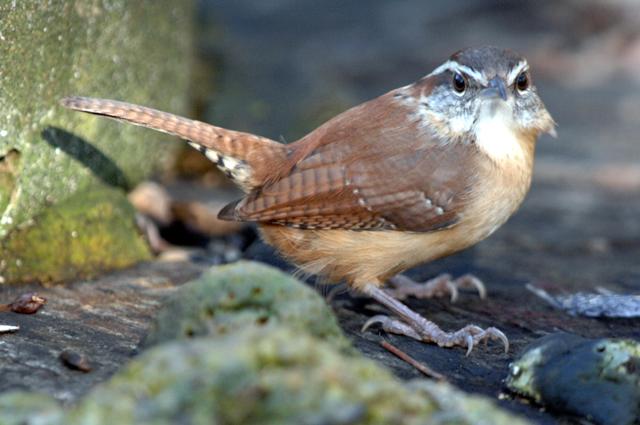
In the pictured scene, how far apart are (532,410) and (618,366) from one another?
1.07ft

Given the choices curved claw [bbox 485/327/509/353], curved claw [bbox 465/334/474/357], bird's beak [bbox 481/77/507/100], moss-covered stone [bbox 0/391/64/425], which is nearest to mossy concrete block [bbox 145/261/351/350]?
moss-covered stone [bbox 0/391/64/425]

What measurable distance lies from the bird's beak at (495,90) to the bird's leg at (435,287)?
3.40 ft

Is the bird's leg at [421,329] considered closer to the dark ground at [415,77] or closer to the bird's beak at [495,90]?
the dark ground at [415,77]

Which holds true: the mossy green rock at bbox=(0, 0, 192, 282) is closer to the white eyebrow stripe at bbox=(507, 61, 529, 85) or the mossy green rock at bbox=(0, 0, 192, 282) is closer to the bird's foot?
the bird's foot

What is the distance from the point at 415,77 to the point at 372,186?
5946 millimetres

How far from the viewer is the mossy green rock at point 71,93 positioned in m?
4.12

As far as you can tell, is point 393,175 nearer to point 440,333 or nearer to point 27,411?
point 440,333

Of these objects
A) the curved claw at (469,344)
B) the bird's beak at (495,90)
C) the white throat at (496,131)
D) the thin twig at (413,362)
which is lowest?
the thin twig at (413,362)

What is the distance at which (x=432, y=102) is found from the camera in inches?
172

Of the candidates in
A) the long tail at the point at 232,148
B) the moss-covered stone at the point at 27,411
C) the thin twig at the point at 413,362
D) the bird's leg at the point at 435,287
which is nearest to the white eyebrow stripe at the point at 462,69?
the long tail at the point at 232,148

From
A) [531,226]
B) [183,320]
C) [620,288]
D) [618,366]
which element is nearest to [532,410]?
[618,366]

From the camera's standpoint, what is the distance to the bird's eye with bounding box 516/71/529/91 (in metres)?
4.31

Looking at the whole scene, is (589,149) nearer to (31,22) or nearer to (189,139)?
(189,139)

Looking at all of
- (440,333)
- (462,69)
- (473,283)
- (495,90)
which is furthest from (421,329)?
(462,69)
